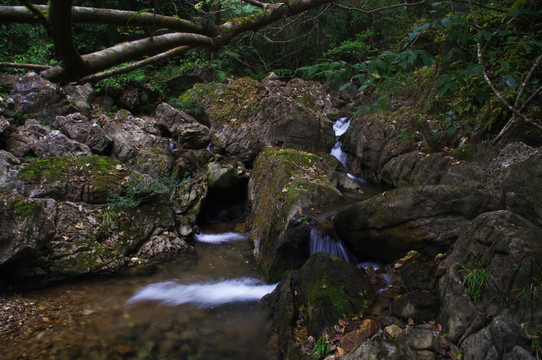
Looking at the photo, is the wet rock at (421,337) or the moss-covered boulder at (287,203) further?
the moss-covered boulder at (287,203)

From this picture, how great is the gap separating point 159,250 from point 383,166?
23.1 ft

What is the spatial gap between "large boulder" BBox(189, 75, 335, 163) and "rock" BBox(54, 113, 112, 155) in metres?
3.24

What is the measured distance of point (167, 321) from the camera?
15.1ft

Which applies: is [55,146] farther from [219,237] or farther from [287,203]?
[287,203]

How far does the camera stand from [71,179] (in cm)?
642

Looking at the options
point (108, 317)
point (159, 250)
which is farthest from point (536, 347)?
point (159, 250)

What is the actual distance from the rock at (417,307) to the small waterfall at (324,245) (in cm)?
169

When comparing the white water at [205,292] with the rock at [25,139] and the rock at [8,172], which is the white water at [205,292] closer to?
the rock at [8,172]

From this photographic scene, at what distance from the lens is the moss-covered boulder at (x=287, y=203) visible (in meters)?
5.37

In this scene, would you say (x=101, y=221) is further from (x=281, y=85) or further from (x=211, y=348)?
(x=281, y=85)

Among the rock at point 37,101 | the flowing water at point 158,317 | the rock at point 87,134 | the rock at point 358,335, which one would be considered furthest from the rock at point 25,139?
the rock at point 358,335

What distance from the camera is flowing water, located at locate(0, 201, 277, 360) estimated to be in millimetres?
3893

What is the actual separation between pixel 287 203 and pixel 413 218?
218 centimetres

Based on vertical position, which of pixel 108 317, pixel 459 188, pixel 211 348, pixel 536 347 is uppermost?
pixel 459 188
